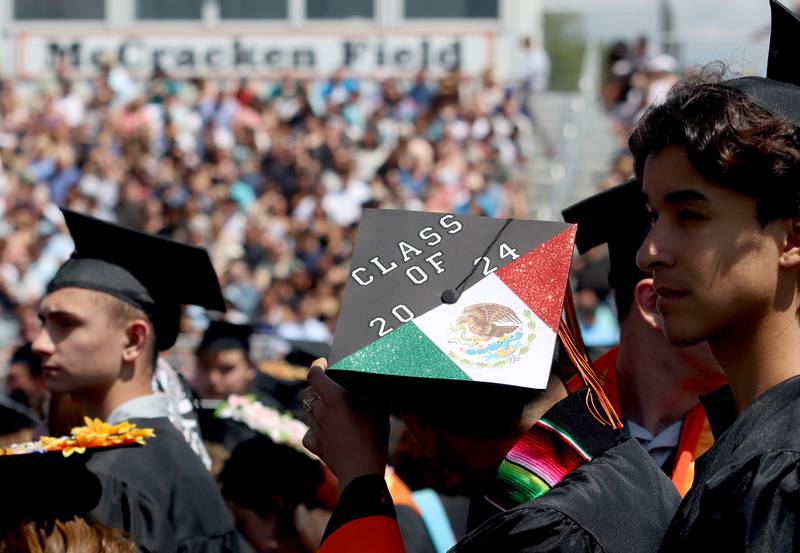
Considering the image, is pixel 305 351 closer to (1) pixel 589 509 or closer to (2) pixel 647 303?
(2) pixel 647 303

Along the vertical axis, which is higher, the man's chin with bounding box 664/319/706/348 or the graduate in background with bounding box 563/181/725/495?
the man's chin with bounding box 664/319/706/348

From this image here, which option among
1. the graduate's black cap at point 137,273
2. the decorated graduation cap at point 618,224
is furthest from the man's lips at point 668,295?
the graduate's black cap at point 137,273

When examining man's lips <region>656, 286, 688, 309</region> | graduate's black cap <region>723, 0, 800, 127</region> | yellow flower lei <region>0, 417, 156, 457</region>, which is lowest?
yellow flower lei <region>0, 417, 156, 457</region>

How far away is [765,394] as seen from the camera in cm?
218

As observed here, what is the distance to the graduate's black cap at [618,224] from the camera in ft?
12.1

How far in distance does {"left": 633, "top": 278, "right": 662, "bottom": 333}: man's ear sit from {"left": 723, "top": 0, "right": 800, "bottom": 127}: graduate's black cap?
3.65 feet

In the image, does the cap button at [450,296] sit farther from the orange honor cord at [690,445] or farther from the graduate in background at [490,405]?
the orange honor cord at [690,445]

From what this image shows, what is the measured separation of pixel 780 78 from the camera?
245 cm

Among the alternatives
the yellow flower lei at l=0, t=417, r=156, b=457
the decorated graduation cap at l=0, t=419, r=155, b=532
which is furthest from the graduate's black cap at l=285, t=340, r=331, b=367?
the decorated graduation cap at l=0, t=419, r=155, b=532

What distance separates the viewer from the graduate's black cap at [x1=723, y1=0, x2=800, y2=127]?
88.3 inches

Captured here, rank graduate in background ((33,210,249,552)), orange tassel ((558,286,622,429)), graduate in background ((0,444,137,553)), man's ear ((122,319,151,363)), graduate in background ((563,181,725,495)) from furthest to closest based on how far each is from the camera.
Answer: man's ear ((122,319,151,363)) → graduate in background ((33,210,249,552)) → graduate in background ((563,181,725,495)) → graduate in background ((0,444,137,553)) → orange tassel ((558,286,622,429))

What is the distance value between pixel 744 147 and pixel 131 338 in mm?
2650

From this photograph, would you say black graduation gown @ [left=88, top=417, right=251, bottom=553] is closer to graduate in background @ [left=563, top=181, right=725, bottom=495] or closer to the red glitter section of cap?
graduate in background @ [left=563, top=181, right=725, bottom=495]

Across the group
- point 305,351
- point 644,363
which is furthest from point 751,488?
point 305,351
